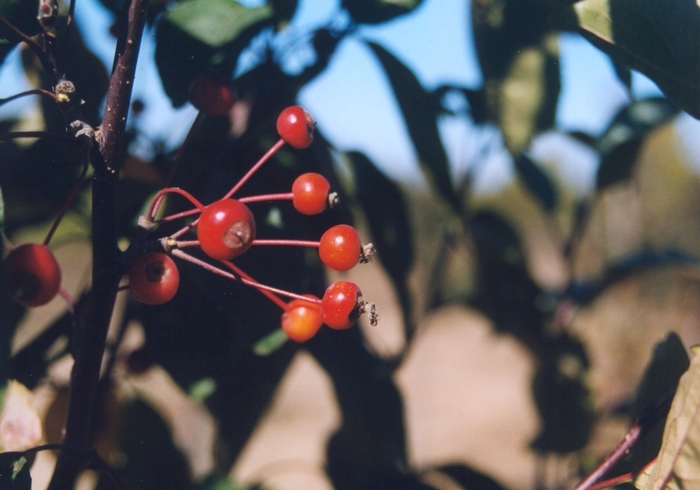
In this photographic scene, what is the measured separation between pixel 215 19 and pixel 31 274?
0.34 m

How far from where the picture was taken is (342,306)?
0.39m

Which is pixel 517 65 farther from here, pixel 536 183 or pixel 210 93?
pixel 210 93

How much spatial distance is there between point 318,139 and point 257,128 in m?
0.08

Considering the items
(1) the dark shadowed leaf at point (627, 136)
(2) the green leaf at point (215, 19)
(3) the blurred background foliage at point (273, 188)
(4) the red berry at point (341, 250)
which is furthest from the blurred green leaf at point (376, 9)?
(1) the dark shadowed leaf at point (627, 136)

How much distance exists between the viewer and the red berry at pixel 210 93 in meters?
0.47

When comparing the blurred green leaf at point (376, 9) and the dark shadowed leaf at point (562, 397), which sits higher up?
the blurred green leaf at point (376, 9)

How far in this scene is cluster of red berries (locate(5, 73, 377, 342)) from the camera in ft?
1.09

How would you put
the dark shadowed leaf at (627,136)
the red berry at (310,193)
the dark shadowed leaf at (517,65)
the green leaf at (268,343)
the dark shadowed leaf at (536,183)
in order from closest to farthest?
the red berry at (310,193), the green leaf at (268,343), the dark shadowed leaf at (517,65), the dark shadowed leaf at (627,136), the dark shadowed leaf at (536,183)

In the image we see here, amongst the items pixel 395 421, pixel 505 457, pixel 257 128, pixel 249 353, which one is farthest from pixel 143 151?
pixel 505 457

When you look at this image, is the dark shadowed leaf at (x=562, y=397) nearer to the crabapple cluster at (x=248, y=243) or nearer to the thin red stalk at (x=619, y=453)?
the thin red stalk at (x=619, y=453)

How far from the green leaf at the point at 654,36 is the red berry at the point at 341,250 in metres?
0.29

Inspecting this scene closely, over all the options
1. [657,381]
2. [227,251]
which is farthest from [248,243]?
[657,381]

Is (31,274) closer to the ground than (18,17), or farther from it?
closer to the ground

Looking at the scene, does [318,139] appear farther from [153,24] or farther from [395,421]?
[395,421]
